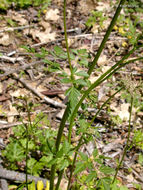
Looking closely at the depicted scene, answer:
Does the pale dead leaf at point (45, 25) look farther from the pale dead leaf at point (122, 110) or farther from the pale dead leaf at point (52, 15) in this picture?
the pale dead leaf at point (122, 110)

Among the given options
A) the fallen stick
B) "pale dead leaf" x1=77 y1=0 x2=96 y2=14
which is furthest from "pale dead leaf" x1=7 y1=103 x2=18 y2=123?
"pale dead leaf" x1=77 y1=0 x2=96 y2=14

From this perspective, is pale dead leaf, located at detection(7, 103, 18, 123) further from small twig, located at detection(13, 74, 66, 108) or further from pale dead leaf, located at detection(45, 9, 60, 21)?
pale dead leaf, located at detection(45, 9, 60, 21)

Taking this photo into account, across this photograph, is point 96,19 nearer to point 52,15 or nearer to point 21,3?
point 52,15

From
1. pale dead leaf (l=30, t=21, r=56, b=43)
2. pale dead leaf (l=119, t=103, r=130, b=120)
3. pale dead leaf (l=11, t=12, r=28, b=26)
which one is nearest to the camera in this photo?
pale dead leaf (l=119, t=103, r=130, b=120)

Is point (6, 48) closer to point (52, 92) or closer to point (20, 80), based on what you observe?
point (20, 80)

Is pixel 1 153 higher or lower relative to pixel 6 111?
lower

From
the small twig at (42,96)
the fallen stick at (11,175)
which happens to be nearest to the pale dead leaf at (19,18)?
the small twig at (42,96)

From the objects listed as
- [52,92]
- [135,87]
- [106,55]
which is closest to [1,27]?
[52,92]
